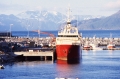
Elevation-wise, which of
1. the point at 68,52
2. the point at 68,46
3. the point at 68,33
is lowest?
the point at 68,52

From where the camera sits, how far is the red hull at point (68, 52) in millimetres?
91312

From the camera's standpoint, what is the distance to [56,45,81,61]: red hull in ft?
300

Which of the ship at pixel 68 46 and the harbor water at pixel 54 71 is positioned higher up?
the ship at pixel 68 46

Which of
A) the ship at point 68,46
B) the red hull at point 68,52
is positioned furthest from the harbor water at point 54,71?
the ship at point 68,46

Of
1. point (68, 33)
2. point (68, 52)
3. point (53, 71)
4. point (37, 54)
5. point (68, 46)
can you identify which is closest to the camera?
point (53, 71)

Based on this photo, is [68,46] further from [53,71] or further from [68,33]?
[53,71]

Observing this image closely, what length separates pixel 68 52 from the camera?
299 ft

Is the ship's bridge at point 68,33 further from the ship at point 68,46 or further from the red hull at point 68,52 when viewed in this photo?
the red hull at point 68,52

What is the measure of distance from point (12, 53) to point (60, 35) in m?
9.27

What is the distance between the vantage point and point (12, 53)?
9550cm

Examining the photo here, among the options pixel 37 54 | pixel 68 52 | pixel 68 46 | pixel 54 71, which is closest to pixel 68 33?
pixel 68 46

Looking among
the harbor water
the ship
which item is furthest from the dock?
the harbor water

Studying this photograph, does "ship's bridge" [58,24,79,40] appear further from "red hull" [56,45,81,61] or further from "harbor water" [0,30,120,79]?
"harbor water" [0,30,120,79]

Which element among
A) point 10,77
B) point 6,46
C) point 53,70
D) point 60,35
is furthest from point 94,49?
point 10,77
